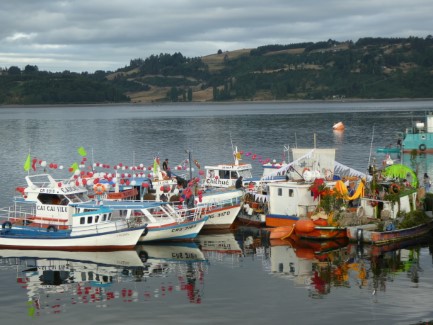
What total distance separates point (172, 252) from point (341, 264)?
11.2 m

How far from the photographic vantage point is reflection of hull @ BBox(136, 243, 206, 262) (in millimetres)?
46750

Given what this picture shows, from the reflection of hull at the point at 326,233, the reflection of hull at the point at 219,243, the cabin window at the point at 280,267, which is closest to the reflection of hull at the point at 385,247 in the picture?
the reflection of hull at the point at 326,233

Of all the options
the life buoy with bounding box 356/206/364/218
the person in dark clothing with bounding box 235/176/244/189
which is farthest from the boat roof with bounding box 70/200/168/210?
A: the life buoy with bounding box 356/206/364/218

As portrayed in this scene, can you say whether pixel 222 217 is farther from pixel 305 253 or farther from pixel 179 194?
pixel 305 253

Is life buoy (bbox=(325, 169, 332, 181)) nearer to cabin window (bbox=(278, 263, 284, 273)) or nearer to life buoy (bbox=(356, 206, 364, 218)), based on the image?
life buoy (bbox=(356, 206, 364, 218))

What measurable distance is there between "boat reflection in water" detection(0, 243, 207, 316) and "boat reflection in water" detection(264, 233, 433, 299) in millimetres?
5363

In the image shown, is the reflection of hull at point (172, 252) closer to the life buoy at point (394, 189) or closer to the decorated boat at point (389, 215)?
the decorated boat at point (389, 215)

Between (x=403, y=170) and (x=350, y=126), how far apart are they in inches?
5510

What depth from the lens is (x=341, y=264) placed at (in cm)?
4372

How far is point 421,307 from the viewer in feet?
113

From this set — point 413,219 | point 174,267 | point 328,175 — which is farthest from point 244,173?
point 174,267

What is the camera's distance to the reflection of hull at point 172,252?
46.8 meters

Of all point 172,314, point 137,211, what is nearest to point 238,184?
point 137,211

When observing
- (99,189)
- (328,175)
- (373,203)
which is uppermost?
(328,175)
